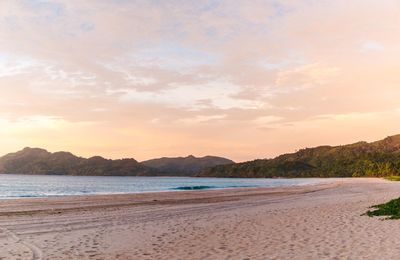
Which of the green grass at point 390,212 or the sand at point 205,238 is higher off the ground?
the green grass at point 390,212

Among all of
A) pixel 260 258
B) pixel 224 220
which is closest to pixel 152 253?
pixel 260 258

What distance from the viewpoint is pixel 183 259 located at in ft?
39.5

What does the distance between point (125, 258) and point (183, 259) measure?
68.7 inches

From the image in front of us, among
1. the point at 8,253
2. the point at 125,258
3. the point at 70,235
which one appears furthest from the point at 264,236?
the point at 8,253

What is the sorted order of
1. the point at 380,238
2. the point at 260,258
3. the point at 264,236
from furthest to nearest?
the point at 264,236 → the point at 380,238 → the point at 260,258

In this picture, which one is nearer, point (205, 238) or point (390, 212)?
point (205, 238)

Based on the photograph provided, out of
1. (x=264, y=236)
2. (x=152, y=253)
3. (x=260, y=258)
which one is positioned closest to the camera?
(x=260, y=258)

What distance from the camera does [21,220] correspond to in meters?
22.7

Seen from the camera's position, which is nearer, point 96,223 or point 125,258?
point 125,258

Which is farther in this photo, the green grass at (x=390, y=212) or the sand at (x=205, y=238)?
the green grass at (x=390, y=212)

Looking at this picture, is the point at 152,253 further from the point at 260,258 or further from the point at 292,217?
the point at 292,217

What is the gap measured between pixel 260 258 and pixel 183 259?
2.19 m

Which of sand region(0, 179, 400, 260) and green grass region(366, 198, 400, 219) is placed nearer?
sand region(0, 179, 400, 260)

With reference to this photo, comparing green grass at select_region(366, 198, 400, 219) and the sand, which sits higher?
green grass at select_region(366, 198, 400, 219)
